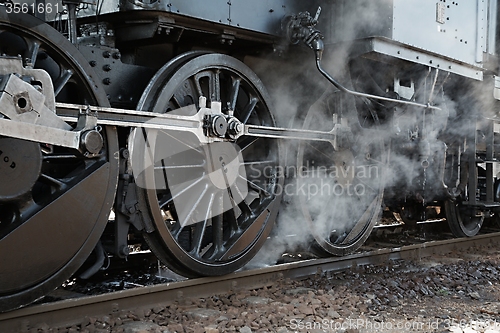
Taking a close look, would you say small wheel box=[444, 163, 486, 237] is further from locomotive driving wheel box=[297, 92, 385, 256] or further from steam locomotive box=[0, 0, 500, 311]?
locomotive driving wheel box=[297, 92, 385, 256]

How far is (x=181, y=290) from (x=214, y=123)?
44.4 inches

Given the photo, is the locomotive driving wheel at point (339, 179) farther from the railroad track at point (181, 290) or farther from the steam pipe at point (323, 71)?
the steam pipe at point (323, 71)

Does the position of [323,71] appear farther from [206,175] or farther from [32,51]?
[32,51]

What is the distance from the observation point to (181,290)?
3.93 metres

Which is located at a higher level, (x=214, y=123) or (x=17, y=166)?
(x=214, y=123)

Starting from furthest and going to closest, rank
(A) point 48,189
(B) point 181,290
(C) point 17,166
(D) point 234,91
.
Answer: (D) point 234,91
(B) point 181,290
(A) point 48,189
(C) point 17,166

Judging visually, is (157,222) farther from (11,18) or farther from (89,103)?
(11,18)

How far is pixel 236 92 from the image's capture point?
4391 millimetres

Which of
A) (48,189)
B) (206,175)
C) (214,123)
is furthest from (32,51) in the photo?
(206,175)

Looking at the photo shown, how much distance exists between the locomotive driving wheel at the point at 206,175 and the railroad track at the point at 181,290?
130mm

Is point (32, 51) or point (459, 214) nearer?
point (32, 51)

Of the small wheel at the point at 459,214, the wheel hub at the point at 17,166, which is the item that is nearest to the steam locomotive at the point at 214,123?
the wheel hub at the point at 17,166

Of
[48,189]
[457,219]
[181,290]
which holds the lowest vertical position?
[181,290]

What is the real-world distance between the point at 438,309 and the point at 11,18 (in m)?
3.22
